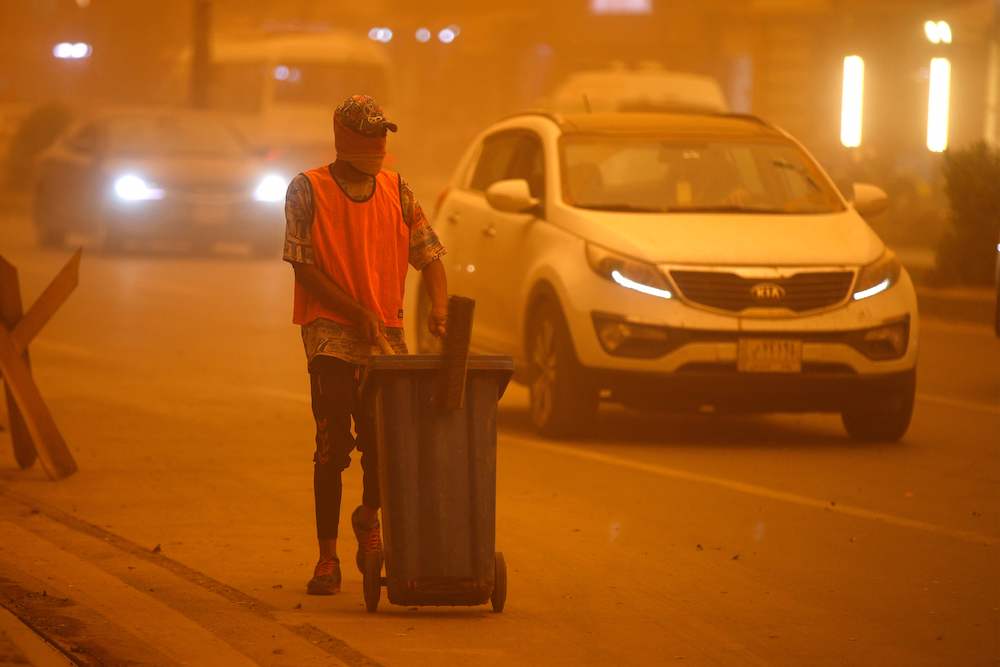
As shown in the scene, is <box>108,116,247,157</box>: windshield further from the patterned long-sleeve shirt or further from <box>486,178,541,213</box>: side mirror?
the patterned long-sleeve shirt

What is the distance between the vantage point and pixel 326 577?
8.03m

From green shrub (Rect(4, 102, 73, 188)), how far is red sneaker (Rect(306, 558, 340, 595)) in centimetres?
3227

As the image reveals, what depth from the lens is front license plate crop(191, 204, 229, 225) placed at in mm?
26953

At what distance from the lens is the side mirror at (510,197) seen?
1295 cm

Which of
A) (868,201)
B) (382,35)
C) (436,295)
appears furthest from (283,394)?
(382,35)

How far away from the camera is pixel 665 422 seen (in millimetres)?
13500

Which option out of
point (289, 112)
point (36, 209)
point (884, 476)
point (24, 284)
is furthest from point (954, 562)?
point (289, 112)

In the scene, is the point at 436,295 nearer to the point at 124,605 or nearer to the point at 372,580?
the point at 372,580

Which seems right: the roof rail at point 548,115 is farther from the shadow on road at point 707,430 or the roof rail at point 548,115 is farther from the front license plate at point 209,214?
the front license plate at point 209,214

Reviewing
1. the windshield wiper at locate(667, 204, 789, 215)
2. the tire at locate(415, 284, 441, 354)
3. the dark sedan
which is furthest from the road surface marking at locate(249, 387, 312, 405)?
the dark sedan

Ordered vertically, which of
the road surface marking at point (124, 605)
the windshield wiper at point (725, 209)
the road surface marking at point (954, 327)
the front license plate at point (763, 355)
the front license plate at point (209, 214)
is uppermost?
the windshield wiper at point (725, 209)

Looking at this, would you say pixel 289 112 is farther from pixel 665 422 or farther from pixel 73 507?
pixel 73 507

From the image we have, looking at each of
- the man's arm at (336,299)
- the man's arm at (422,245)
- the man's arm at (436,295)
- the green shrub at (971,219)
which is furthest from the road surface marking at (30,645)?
the green shrub at (971,219)

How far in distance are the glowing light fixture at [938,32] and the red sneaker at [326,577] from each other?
2423 cm
